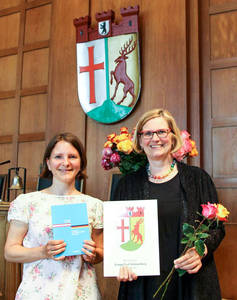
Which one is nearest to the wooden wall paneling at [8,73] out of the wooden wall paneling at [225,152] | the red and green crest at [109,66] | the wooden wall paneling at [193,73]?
the red and green crest at [109,66]

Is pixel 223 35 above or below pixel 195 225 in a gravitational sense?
above

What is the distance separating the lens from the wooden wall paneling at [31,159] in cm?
405

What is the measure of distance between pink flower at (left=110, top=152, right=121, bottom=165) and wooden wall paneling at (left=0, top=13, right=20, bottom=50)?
3.11 metres

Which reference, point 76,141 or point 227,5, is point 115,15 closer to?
point 227,5

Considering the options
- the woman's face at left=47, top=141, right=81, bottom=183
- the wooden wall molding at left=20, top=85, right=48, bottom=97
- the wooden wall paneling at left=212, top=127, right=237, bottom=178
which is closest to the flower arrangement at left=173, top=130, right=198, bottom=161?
the woman's face at left=47, top=141, right=81, bottom=183

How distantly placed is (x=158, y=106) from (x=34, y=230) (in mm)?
2099

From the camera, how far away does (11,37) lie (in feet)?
14.8

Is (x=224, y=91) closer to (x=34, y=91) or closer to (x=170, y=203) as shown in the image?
(x=170, y=203)

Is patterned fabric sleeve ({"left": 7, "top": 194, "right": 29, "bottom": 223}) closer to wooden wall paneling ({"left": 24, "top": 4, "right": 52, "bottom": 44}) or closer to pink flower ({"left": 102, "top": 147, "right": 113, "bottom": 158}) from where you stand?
pink flower ({"left": 102, "top": 147, "right": 113, "bottom": 158})

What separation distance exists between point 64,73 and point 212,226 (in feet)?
9.19

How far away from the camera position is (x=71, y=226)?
1.43 m

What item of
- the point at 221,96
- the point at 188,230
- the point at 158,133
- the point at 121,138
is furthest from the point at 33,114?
the point at 188,230

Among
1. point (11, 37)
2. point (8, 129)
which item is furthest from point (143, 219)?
point (11, 37)

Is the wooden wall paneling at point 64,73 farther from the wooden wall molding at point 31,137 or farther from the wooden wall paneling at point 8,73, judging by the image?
the wooden wall paneling at point 8,73
